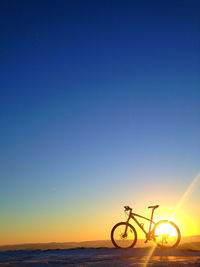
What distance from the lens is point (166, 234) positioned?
1202 centimetres

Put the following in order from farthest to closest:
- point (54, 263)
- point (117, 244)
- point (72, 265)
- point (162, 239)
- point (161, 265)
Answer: point (117, 244), point (162, 239), point (54, 263), point (72, 265), point (161, 265)

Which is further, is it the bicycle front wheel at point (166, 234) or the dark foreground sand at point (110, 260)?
the bicycle front wheel at point (166, 234)

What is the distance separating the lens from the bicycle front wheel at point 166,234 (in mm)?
11930

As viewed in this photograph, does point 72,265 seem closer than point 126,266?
No

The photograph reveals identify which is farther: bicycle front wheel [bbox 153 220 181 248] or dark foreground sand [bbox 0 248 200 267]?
bicycle front wheel [bbox 153 220 181 248]

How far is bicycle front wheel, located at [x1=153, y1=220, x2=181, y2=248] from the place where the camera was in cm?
1193

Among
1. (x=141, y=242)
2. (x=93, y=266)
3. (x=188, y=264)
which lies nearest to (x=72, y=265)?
(x=93, y=266)

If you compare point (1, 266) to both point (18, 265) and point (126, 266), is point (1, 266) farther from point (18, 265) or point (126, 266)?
point (126, 266)

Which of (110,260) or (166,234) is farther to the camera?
(166,234)

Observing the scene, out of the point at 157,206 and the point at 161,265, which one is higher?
the point at 157,206

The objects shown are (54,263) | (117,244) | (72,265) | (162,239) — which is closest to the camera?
(72,265)

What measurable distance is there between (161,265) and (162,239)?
5659 millimetres

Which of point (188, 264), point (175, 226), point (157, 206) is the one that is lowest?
point (188, 264)

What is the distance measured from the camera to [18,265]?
7.60 meters
